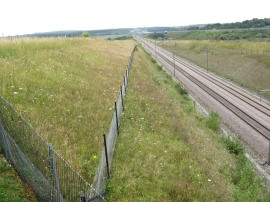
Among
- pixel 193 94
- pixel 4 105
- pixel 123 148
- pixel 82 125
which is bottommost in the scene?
pixel 193 94

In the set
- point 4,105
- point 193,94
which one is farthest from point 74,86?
point 193,94

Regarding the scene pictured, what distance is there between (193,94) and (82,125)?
80.7ft

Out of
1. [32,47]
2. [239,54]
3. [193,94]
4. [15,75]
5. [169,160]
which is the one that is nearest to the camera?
[169,160]

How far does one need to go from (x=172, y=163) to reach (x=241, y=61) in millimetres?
48634

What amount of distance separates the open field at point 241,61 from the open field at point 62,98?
82.3ft

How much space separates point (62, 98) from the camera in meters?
15.5

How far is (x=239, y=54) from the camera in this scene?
202 ft

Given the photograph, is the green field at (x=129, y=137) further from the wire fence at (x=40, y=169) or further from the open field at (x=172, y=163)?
the wire fence at (x=40, y=169)

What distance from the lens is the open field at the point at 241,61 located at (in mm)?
45138

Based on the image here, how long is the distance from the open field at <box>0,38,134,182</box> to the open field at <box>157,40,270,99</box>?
988 inches

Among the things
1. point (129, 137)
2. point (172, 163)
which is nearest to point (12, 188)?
point (172, 163)

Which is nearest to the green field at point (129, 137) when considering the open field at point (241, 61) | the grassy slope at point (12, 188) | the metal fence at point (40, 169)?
the grassy slope at point (12, 188)

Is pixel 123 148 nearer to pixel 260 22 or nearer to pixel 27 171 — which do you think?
pixel 27 171

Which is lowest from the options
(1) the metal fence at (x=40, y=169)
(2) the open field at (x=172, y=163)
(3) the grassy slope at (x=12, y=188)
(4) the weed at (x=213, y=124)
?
(4) the weed at (x=213, y=124)
